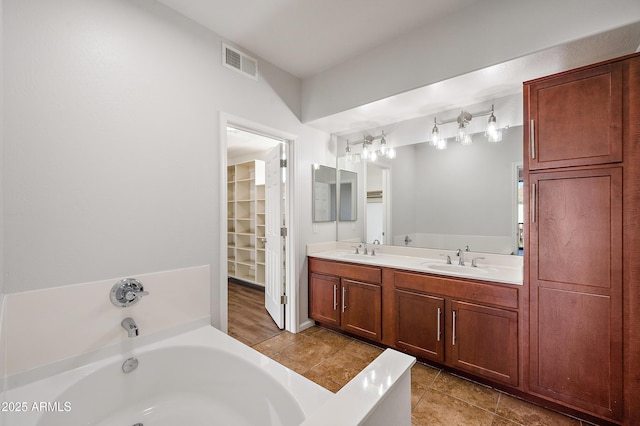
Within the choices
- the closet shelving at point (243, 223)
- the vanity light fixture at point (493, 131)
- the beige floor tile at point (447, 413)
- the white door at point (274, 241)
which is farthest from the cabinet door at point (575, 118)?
the closet shelving at point (243, 223)

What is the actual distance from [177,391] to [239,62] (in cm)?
246

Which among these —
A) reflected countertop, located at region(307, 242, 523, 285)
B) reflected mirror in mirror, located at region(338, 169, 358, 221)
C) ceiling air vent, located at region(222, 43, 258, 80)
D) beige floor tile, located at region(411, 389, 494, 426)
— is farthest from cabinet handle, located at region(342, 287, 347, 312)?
ceiling air vent, located at region(222, 43, 258, 80)

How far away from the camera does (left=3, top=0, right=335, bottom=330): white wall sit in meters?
1.35

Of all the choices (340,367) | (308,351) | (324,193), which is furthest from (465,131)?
(308,351)

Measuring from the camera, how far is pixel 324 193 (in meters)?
3.21

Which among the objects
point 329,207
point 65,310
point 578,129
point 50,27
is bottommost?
point 65,310

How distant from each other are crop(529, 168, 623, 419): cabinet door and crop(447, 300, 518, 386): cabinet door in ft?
0.38

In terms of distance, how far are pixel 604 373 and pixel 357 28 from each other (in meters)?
2.78

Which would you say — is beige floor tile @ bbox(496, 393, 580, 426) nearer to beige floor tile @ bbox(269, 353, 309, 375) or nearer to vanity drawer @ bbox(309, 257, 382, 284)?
vanity drawer @ bbox(309, 257, 382, 284)

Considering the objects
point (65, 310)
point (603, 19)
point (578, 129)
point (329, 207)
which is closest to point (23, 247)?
point (65, 310)

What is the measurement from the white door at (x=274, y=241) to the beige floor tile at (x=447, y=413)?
160cm

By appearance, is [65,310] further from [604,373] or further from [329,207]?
[604,373]

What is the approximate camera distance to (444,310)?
6.88 ft

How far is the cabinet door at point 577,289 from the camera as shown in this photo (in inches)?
60.3
